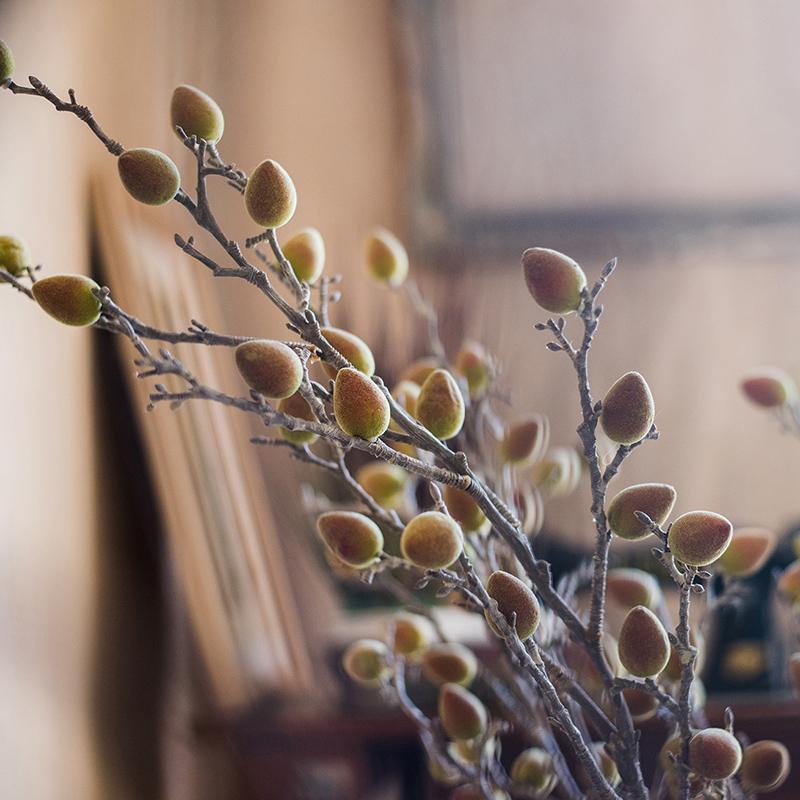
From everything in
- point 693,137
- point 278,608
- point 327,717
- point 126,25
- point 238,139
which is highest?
point 126,25

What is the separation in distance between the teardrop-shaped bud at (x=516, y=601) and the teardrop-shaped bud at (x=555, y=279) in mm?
124

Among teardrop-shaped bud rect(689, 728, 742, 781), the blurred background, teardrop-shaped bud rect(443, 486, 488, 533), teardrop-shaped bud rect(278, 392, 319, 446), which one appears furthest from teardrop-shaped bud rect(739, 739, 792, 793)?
the blurred background

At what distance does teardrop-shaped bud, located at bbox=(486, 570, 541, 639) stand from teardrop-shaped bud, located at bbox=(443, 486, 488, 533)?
0.26 ft

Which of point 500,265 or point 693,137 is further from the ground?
point 693,137

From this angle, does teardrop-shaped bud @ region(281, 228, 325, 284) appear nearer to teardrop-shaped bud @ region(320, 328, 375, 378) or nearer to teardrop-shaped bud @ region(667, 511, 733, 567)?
teardrop-shaped bud @ region(320, 328, 375, 378)

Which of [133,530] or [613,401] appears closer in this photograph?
[613,401]

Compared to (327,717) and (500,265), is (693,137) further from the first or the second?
(327,717)

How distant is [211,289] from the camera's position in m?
1.02

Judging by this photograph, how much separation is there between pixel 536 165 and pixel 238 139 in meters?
0.40

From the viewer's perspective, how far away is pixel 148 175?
0.37m

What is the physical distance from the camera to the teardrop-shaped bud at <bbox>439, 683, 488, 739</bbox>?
483 millimetres

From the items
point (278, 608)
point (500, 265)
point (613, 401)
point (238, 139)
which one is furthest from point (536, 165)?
point (613, 401)

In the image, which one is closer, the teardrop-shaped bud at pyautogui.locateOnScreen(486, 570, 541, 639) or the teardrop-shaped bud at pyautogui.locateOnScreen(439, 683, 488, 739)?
the teardrop-shaped bud at pyautogui.locateOnScreen(486, 570, 541, 639)

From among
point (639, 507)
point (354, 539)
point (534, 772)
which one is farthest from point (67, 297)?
point (534, 772)
